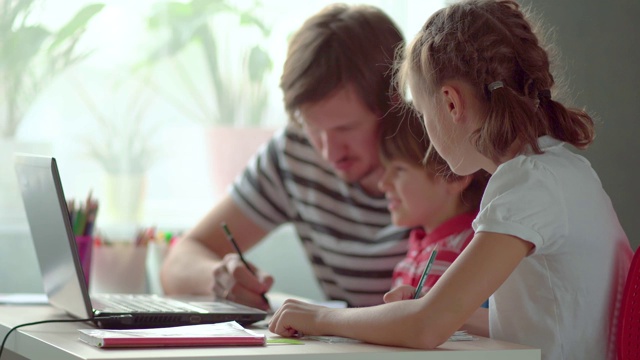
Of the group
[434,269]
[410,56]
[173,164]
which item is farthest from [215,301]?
[173,164]

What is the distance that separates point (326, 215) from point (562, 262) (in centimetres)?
85

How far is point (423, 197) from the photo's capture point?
1597mm

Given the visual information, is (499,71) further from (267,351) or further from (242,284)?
(242,284)

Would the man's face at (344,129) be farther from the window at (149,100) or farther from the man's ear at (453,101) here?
the window at (149,100)

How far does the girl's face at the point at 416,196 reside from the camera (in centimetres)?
159

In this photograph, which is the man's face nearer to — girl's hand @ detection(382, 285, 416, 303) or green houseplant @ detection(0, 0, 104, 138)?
girl's hand @ detection(382, 285, 416, 303)

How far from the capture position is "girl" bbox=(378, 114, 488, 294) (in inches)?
59.9

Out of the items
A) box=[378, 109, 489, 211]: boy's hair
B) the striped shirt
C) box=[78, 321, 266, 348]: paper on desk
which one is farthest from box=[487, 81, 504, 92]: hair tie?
the striped shirt

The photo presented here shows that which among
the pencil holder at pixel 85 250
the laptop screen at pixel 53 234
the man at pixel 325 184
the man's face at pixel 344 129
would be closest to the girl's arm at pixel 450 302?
the laptop screen at pixel 53 234

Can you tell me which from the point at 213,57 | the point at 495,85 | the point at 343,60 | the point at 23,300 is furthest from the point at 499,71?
the point at 213,57

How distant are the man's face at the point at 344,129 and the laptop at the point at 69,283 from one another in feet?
1.22

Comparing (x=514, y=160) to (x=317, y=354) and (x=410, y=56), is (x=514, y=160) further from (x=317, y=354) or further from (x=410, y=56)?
(x=317, y=354)

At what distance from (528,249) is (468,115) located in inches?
8.0

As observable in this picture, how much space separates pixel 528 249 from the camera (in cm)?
110
